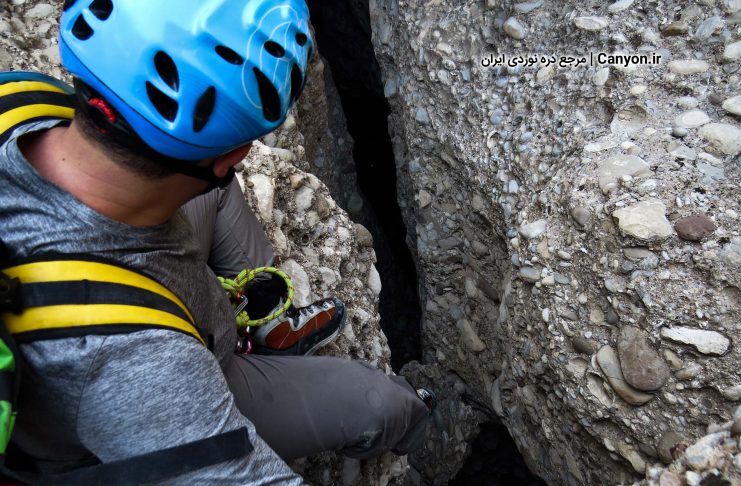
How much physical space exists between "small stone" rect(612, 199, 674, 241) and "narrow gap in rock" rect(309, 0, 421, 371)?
9.94 ft

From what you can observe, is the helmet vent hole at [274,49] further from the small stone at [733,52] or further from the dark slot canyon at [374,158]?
the dark slot canyon at [374,158]

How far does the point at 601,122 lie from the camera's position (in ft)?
9.42

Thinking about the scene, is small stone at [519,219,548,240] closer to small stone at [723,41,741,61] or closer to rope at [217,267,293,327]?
small stone at [723,41,741,61]

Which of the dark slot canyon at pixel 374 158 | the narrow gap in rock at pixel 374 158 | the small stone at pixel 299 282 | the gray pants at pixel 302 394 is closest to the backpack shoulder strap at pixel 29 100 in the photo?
the gray pants at pixel 302 394

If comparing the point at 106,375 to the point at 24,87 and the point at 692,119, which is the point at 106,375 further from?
the point at 692,119

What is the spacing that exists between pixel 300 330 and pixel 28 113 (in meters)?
1.28

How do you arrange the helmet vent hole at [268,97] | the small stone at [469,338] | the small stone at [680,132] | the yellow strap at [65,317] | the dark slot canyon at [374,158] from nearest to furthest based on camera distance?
the yellow strap at [65,317] → the helmet vent hole at [268,97] → the small stone at [680,132] → the small stone at [469,338] → the dark slot canyon at [374,158]

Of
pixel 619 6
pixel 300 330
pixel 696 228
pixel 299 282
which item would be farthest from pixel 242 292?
pixel 619 6

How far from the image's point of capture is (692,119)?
8.71 ft

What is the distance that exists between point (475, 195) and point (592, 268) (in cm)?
106

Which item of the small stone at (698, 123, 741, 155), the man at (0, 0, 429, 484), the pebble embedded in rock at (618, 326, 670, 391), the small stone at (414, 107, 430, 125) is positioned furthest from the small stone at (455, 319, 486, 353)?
the man at (0, 0, 429, 484)

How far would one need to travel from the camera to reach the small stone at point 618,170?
102 inches

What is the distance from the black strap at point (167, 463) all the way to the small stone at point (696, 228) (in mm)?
1878

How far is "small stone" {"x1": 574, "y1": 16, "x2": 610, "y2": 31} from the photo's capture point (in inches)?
119
